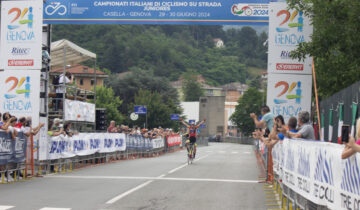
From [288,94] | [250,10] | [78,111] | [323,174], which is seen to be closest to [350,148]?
[323,174]

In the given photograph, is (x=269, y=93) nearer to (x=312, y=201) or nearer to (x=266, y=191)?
(x=266, y=191)

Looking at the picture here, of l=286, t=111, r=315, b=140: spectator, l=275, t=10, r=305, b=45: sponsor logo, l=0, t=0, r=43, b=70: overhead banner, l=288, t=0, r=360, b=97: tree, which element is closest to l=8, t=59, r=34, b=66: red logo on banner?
l=0, t=0, r=43, b=70: overhead banner

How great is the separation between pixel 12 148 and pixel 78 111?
965cm

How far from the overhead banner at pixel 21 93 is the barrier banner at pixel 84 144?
3.85 ft

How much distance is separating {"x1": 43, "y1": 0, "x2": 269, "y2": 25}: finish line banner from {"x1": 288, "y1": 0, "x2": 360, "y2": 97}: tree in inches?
169

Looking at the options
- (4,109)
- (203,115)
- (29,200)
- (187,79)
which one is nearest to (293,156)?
(29,200)

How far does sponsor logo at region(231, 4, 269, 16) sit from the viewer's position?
2095 cm

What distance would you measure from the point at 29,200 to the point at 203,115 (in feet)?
417

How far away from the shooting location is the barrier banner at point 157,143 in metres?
35.9

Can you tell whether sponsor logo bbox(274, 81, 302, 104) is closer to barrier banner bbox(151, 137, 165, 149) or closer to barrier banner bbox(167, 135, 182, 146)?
barrier banner bbox(151, 137, 165, 149)

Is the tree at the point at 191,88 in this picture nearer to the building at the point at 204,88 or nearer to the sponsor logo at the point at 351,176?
the building at the point at 204,88

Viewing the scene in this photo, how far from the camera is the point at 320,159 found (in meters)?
6.98

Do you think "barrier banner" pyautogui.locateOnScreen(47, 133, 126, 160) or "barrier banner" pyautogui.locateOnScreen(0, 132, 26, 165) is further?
"barrier banner" pyautogui.locateOnScreen(47, 133, 126, 160)

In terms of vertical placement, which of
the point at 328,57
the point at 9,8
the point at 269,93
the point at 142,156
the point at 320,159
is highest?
the point at 9,8
